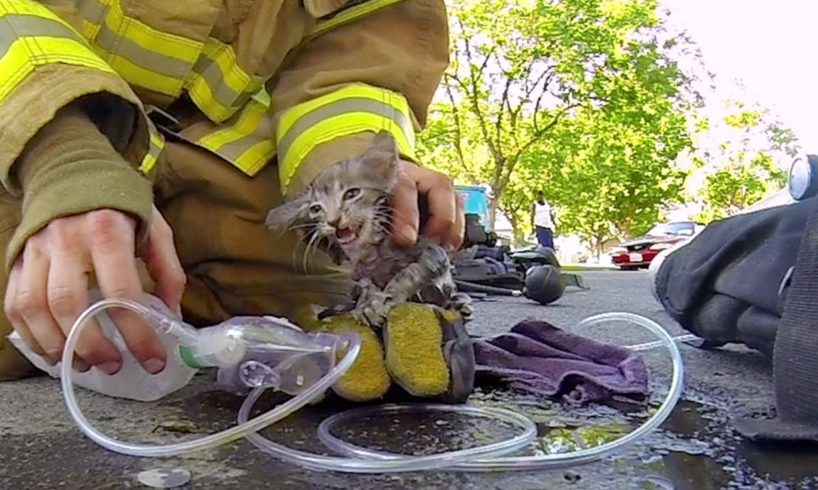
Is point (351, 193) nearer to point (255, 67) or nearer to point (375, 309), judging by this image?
point (375, 309)

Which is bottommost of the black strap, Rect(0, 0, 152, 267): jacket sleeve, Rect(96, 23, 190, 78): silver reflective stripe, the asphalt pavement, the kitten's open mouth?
the asphalt pavement

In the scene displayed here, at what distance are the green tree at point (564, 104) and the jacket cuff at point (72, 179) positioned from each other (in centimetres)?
985

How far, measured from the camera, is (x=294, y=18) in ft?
3.18

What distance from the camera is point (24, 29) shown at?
27.8 inches

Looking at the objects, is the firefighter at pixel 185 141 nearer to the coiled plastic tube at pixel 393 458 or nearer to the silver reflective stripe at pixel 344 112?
the silver reflective stripe at pixel 344 112

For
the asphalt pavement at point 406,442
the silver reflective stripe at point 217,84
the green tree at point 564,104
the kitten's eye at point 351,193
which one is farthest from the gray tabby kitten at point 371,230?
the green tree at point 564,104

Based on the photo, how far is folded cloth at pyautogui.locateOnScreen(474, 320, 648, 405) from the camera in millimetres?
733

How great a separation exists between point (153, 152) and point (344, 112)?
190 mm

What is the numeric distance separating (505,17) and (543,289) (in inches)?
365

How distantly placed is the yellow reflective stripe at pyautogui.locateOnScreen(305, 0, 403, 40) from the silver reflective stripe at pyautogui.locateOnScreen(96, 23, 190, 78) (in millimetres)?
156

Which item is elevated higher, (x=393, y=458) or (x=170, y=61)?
(x=170, y=61)

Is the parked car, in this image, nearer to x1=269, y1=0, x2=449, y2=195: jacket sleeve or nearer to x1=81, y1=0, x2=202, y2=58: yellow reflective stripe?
x1=269, y1=0, x2=449, y2=195: jacket sleeve

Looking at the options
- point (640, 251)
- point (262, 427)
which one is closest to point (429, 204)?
point (262, 427)

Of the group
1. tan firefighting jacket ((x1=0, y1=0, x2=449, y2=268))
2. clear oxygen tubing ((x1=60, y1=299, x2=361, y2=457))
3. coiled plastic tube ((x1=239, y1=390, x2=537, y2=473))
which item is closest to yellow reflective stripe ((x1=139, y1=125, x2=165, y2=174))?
tan firefighting jacket ((x1=0, y1=0, x2=449, y2=268))
